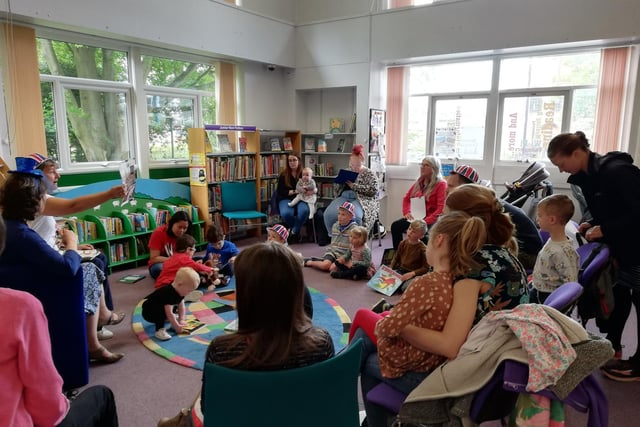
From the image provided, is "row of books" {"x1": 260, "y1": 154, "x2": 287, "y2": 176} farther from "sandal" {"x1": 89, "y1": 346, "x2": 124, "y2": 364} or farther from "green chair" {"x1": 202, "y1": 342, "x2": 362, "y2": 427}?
"green chair" {"x1": 202, "y1": 342, "x2": 362, "y2": 427}

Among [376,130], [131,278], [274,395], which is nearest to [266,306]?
[274,395]

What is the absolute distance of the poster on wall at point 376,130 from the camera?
674cm

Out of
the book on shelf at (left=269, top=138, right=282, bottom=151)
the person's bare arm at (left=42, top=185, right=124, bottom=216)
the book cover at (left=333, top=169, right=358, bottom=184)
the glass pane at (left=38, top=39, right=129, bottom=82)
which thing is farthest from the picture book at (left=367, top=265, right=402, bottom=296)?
the glass pane at (left=38, top=39, right=129, bottom=82)

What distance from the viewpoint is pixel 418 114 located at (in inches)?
274

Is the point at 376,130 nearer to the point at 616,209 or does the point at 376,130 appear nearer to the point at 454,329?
the point at 616,209

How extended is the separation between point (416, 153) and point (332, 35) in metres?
2.33

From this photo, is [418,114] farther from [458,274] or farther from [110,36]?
[458,274]

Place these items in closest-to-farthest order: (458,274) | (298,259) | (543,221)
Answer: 1. (298,259)
2. (458,274)
3. (543,221)

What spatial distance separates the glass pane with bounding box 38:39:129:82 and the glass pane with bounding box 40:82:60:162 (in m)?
0.19

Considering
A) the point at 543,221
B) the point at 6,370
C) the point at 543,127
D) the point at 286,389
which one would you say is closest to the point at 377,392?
the point at 286,389

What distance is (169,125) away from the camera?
6098 millimetres

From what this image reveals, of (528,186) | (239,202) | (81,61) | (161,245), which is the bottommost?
(161,245)

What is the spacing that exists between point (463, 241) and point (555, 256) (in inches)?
55.5

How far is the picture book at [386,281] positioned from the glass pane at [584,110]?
3434mm
